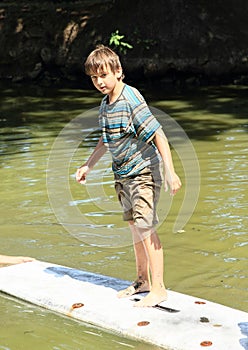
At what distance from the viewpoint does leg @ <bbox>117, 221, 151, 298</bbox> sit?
15.5 ft

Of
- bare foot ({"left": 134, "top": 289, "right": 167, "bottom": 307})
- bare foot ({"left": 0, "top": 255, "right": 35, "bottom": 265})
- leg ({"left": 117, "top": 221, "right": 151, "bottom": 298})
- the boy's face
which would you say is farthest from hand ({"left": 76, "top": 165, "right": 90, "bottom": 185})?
bare foot ({"left": 0, "top": 255, "right": 35, "bottom": 265})

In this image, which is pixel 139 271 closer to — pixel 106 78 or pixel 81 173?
pixel 81 173

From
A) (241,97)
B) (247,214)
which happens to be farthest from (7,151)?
(241,97)

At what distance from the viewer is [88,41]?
618 inches

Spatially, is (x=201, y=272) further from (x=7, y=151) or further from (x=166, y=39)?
(x=166, y=39)

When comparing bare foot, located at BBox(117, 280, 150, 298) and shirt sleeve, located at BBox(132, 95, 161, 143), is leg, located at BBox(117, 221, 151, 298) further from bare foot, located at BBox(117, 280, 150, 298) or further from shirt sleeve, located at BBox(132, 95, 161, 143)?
shirt sleeve, located at BBox(132, 95, 161, 143)

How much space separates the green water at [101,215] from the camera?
184 inches

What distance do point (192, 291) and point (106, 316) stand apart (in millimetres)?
767

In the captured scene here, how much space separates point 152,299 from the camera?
4547 mm

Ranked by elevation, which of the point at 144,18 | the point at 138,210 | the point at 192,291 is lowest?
the point at 192,291

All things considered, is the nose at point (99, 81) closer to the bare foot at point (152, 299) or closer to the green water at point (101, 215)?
the bare foot at point (152, 299)

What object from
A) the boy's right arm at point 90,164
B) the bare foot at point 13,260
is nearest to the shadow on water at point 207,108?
the bare foot at point 13,260

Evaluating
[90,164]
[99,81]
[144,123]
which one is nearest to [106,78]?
[99,81]

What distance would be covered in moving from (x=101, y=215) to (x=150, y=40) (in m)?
8.59
